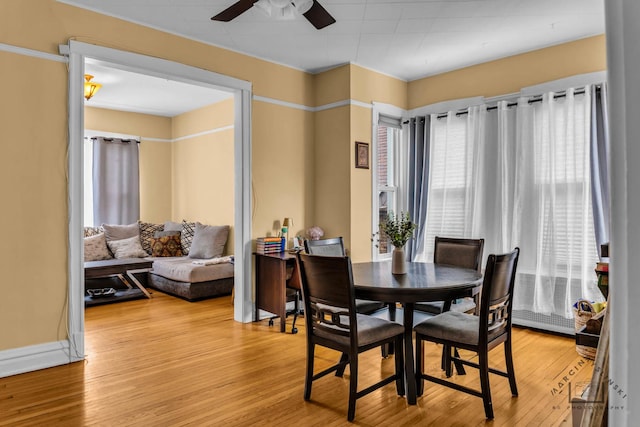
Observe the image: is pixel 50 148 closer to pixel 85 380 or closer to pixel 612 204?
pixel 85 380

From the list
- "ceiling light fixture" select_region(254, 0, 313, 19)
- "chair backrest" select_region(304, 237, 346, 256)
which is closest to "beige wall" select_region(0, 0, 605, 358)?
"chair backrest" select_region(304, 237, 346, 256)

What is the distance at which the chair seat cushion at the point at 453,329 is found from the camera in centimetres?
245

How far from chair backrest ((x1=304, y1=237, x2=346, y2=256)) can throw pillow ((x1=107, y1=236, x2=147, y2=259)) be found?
3.75 meters

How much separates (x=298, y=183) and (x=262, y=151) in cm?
59

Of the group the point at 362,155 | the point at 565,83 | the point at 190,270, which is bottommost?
the point at 190,270

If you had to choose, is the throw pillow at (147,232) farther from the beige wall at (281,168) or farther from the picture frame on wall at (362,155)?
the picture frame on wall at (362,155)

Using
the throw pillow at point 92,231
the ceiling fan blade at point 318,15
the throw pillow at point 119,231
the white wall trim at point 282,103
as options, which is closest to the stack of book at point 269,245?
the white wall trim at point 282,103

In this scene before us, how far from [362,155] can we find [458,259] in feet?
5.93

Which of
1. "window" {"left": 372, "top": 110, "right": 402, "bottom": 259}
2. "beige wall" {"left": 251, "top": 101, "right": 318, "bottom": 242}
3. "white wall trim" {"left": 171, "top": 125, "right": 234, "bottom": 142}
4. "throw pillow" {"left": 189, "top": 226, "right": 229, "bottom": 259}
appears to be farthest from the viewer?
"white wall trim" {"left": 171, "top": 125, "right": 234, "bottom": 142}

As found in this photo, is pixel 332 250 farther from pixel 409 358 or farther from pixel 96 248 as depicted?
pixel 96 248

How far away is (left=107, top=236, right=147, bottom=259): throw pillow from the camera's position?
6152 mm

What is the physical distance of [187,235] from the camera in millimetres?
6559

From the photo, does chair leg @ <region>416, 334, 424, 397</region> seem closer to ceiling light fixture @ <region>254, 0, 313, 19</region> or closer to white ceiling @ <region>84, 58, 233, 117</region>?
ceiling light fixture @ <region>254, 0, 313, 19</region>

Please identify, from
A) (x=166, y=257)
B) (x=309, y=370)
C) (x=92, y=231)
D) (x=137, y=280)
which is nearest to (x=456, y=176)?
(x=309, y=370)
